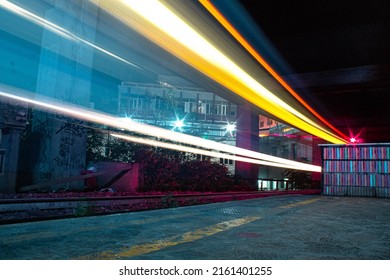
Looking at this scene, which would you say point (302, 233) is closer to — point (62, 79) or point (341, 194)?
point (62, 79)

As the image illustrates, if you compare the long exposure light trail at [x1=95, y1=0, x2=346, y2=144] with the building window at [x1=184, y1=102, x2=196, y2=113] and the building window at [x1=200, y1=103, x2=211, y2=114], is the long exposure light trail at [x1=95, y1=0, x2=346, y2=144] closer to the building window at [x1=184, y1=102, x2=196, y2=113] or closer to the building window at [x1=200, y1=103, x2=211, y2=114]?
the building window at [x1=184, y1=102, x2=196, y2=113]

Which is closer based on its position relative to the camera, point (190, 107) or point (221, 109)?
point (190, 107)

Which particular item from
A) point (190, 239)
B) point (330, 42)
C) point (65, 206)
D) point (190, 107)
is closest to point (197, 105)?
point (190, 107)

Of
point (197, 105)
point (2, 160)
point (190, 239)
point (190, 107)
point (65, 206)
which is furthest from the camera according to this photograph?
point (190, 107)

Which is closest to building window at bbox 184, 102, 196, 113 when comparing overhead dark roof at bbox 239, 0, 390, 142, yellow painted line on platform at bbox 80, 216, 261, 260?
overhead dark roof at bbox 239, 0, 390, 142

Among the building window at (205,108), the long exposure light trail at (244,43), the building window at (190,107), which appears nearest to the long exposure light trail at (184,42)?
the long exposure light trail at (244,43)

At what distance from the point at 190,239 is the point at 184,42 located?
5.30 metres

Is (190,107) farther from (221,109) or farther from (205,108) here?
(221,109)

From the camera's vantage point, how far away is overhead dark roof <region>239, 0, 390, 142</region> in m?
9.26

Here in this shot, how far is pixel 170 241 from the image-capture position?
3.72m

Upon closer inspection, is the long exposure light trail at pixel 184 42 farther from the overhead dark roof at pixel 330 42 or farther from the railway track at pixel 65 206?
the railway track at pixel 65 206
